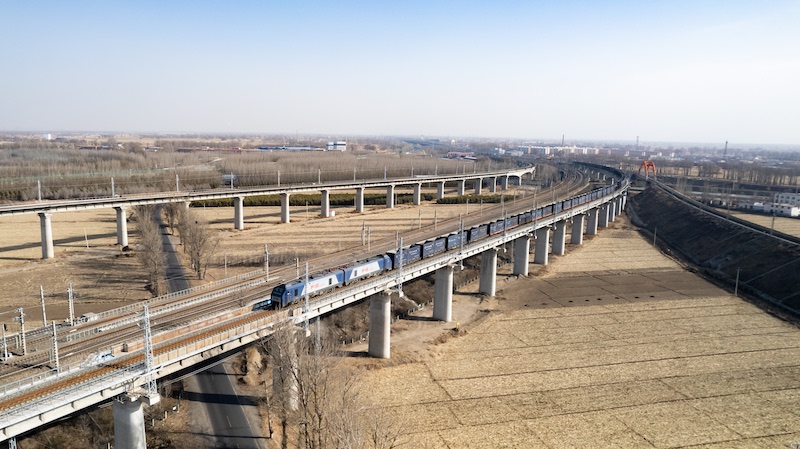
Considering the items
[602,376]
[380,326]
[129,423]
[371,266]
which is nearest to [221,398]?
[129,423]

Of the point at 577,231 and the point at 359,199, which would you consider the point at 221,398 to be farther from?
the point at 359,199

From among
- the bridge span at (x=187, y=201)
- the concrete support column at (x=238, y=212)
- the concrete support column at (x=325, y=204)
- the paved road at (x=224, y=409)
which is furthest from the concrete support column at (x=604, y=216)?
Result: the paved road at (x=224, y=409)

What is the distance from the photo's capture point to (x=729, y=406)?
3306cm

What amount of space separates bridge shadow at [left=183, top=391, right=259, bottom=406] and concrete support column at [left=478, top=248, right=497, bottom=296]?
101 feet

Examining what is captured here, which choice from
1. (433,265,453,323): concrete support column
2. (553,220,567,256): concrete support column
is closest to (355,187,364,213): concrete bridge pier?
(553,220,567,256): concrete support column

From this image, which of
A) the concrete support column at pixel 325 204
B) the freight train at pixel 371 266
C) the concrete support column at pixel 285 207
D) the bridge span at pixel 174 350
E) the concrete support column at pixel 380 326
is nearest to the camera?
the bridge span at pixel 174 350

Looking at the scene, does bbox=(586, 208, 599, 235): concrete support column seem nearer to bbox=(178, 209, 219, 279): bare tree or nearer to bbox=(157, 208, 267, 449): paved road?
bbox=(178, 209, 219, 279): bare tree

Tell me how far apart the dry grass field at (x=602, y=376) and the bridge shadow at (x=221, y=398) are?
745 centimetres

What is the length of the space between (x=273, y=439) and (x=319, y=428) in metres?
5.70

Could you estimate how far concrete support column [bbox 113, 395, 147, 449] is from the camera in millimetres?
23688

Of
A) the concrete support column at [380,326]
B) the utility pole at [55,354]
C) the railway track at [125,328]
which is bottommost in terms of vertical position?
the concrete support column at [380,326]

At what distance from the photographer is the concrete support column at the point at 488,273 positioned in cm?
5672

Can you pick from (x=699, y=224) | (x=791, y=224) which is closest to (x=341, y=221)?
(x=699, y=224)

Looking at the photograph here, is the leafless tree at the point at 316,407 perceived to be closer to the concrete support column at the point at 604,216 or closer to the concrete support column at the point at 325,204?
the concrete support column at the point at 325,204
